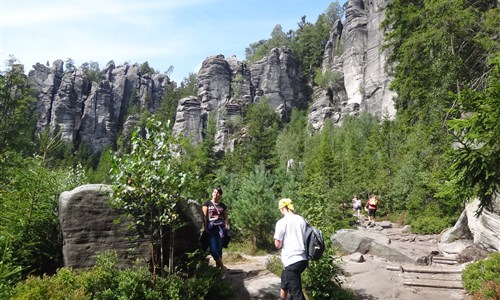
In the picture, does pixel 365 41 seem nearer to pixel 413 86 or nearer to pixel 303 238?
pixel 413 86

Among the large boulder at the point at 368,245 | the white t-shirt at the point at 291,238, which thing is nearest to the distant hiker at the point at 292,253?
the white t-shirt at the point at 291,238

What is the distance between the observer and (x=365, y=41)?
75.0 m

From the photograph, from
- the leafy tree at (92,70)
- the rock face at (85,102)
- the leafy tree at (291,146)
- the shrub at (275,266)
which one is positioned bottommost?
the shrub at (275,266)

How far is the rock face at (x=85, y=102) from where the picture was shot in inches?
3246

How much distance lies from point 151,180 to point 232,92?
79044 mm

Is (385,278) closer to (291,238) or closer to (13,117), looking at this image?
(291,238)

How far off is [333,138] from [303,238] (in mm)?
50539

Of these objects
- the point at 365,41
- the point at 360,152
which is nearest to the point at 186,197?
the point at 360,152

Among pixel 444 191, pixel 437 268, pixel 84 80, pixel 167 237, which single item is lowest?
pixel 437 268

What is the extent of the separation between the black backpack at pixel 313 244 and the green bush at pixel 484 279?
411cm

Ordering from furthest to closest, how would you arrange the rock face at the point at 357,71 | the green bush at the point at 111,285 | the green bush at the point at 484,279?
the rock face at the point at 357,71 < the green bush at the point at 484,279 < the green bush at the point at 111,285

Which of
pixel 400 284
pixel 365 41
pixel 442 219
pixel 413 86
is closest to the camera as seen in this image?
pixel 400 284

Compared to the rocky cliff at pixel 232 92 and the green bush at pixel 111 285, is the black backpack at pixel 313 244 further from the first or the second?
the rocky cliff at pixel 232 92

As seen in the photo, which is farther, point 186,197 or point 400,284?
point 400,284
